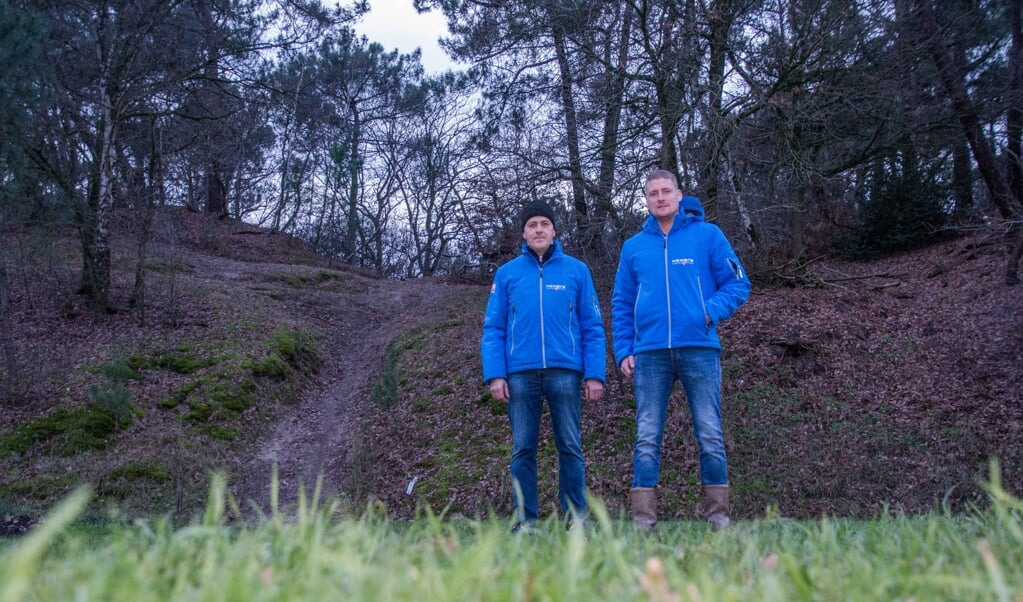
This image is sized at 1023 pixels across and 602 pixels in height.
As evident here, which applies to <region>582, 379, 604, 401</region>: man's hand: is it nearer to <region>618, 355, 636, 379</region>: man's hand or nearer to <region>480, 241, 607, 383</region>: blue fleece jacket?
<region>480, 241, 607, 383</region>: blue fleece jacket

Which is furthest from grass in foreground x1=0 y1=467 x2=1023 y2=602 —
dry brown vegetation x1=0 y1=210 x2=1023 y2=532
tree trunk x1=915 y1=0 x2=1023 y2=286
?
tree trunk x1=915 y1=0 x2=1023 y2=286

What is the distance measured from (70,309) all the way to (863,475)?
1413 cm

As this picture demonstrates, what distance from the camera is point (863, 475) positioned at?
25.3 feet

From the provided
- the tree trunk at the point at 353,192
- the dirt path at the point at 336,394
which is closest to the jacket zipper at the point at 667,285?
the dirt path at the point at 336,394

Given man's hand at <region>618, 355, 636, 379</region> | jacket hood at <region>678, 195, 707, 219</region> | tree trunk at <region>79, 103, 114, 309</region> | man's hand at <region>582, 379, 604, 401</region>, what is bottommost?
man's hand at <region>582, 379, 604, 401</region>

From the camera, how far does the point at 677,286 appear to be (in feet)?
14.9

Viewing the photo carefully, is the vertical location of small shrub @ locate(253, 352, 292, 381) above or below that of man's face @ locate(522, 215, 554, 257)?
below

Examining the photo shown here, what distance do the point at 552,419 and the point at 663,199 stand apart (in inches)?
63.9

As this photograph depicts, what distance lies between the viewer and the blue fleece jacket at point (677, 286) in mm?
4453

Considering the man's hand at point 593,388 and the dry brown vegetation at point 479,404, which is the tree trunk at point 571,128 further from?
the man's hand at point 593,388

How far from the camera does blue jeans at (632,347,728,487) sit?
13.9 ft

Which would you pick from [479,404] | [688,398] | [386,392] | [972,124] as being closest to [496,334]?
[688,398]

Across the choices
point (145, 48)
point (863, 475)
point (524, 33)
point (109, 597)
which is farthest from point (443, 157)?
point (109, 597)

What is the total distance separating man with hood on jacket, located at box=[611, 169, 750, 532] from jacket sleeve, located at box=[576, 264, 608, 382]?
0.13 m
